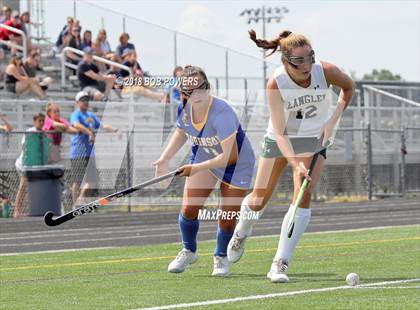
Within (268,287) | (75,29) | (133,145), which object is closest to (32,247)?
(268,287)

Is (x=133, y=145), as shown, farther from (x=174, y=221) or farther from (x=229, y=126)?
(x=229, y=126)

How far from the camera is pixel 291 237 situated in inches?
394

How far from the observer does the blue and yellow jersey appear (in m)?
10.4

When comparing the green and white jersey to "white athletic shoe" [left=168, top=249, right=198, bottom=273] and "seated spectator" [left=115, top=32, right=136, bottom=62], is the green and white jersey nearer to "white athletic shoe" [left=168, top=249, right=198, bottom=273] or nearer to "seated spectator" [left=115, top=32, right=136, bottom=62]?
"white athletic shoe" [left=168, top=249, right=198, bottom=273]

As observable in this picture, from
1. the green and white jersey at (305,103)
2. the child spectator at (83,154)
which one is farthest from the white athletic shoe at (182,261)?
the child spectator at (83,154)

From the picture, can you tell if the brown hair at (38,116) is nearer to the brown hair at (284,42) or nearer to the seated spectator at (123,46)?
the seated spectator at (123,46)

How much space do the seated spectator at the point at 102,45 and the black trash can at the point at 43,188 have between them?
20.6 feet

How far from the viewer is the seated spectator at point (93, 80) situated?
25016mm

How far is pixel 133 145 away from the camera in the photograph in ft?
80.5

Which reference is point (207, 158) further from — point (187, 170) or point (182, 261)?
point (182, 261)

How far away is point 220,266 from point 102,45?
18015 mm

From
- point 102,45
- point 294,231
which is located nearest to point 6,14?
point 102,45

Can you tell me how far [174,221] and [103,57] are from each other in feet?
25.0

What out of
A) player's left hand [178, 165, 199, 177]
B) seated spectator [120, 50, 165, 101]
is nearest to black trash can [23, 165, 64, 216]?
seated spectator [120, 50, 165, 101]
